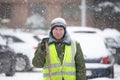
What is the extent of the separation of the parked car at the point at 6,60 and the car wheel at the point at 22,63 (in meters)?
2.14

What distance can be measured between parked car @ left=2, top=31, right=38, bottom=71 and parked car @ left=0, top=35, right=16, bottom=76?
2091 mm

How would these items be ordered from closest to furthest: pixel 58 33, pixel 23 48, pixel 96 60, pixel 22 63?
pixel 58 33, pixel 96 60, pixel 22 63, pixel 23 48

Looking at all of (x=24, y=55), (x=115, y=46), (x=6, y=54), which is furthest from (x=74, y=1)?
(x=6, y=54)

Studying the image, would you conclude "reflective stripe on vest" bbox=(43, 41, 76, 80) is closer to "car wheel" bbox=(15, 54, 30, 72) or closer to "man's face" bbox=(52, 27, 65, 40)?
"man's face" bbox=(52, 27, 65, 40)

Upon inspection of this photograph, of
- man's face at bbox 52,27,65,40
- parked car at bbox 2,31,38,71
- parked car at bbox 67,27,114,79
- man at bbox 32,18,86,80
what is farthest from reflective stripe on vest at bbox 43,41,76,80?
parked car at bbox 2,31,38,71

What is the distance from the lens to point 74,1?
144 feet

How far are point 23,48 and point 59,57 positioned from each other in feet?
40.1

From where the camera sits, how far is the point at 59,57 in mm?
6707

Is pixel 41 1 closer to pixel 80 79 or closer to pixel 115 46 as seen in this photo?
pixel 115 46

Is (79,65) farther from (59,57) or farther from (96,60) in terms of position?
(96,60)

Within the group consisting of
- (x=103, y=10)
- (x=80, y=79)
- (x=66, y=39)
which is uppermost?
(x=103, y=10)

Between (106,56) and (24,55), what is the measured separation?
5.21 m

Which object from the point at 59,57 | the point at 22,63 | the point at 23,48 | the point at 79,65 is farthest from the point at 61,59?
the point at 23,48

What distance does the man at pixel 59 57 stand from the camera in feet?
22.0
